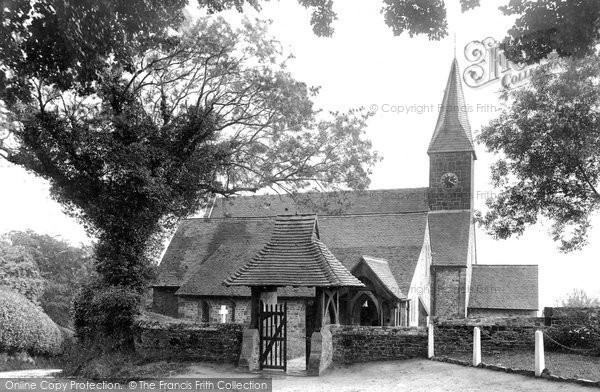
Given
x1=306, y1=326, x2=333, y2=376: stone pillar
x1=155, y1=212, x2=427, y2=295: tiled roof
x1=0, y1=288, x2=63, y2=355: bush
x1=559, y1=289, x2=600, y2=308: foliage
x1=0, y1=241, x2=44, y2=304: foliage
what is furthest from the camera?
x1=559, y1=289, x2=600, y2=308: foliage

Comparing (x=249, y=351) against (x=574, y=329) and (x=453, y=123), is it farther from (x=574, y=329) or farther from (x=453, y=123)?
(x=453, y=123)

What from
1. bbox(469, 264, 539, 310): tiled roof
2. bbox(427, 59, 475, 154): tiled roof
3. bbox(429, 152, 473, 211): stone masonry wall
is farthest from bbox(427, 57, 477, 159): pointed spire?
bbox(469, 264, 539, 310): tiled roof

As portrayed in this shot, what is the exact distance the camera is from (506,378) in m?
12.9

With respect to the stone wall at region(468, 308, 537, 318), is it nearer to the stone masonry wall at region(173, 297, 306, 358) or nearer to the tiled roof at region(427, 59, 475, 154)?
the tiled roof at region(427, 59, 475, 154)

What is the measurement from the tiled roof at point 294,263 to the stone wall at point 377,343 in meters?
1.48

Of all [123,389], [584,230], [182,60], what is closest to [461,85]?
[584,230]

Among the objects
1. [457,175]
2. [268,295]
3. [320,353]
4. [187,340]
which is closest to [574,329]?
[320,353]

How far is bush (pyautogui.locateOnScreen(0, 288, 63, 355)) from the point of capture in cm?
2039

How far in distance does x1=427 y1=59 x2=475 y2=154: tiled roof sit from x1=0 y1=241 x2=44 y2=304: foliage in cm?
2590

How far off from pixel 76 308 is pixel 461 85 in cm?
3113

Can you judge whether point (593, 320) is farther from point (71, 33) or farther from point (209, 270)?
point (209, 270)

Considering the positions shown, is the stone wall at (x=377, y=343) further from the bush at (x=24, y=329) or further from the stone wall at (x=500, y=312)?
the stone wall at (x=500, y=312)

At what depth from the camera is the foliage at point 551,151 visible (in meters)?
19.3

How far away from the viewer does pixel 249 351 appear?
53.2 feet
